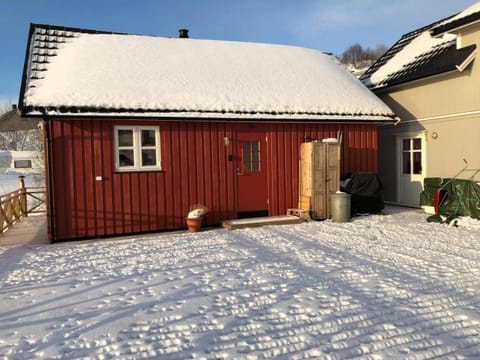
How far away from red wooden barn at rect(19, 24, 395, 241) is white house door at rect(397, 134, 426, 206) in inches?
72.1

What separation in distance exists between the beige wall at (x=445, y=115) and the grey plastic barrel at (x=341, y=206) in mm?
3632

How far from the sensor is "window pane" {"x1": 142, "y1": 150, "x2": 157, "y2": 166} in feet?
29.6

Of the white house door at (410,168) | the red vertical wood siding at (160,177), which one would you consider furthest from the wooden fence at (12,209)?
the white house door at (410,168)

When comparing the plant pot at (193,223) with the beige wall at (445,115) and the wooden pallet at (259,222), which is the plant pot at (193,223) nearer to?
the wooden pallet at (259,222)

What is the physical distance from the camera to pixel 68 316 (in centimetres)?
419

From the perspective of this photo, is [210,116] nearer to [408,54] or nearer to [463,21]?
[463,21]

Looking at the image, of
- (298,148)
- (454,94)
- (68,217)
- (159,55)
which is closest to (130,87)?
(159,55)

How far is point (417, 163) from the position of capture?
1210 cm

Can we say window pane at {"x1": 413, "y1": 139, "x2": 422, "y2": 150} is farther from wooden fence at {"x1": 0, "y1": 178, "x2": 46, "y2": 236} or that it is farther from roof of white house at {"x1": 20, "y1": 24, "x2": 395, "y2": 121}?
wooden fence at {"x1": 0, "y1": 178, "x2": 46, "y2": 236}

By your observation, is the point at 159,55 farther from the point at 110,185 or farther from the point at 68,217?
the point at 68,217

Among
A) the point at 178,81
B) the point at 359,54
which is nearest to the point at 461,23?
the point at 178,81

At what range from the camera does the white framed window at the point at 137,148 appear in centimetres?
880

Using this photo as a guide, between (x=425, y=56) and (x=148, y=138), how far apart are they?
364 inches

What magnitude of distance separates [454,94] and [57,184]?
1063 cm
